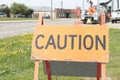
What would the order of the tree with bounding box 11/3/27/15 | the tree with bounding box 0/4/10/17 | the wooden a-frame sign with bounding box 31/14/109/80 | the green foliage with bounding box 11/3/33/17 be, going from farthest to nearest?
the green foliage with bounding box 11/3/33/17 → the tree with bounding box 11/3/27/15 → the tree with bounding box 0/4/10/17 → the wooden a-frame sign with bounding box 31/14/109/80

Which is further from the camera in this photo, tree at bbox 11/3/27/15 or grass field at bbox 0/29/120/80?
tree at bbox 11/3/27/15

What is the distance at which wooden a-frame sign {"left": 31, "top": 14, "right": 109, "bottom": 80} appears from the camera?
5914 millimetres

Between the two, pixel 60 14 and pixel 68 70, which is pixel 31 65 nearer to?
pixel 68 70

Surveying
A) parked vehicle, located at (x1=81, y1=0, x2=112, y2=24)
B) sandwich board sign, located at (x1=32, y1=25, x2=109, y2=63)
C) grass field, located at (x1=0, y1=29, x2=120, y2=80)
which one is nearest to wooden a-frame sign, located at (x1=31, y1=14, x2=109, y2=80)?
sandwich board sign, located at (x1=32, y1=25, x2=109, y2=63)

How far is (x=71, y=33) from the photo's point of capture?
6.04 m

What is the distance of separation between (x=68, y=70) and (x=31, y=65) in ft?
11.5

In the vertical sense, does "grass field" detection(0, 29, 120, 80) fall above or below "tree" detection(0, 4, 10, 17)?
below

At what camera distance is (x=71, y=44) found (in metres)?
6.00

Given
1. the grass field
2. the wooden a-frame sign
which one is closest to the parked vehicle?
the grass field

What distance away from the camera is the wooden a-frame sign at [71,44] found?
5.91 metres

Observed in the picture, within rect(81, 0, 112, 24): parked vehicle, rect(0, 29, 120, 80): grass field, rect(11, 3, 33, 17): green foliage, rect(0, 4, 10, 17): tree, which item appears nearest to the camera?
rect(0, 29, 120, 80): grass field

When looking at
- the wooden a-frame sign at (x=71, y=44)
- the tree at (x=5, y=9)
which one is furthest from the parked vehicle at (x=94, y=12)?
the tree at (x=5, y=9)

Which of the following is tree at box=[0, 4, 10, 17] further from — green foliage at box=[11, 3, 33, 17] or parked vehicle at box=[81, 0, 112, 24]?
parked vehicle at box=[81, 0, 112, 24]

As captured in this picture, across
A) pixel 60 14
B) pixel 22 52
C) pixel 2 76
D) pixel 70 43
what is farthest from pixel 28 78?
pixel 60 14
